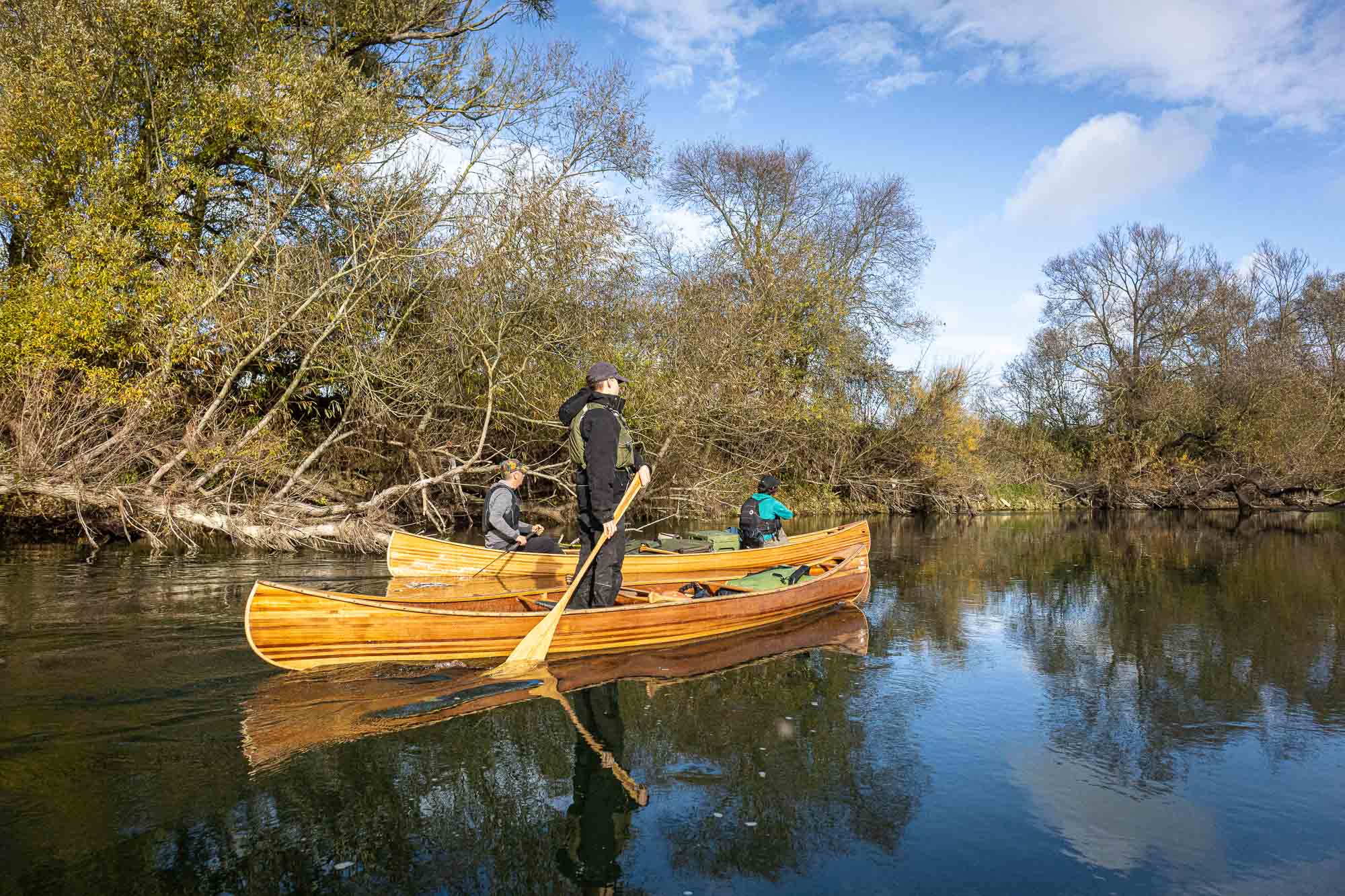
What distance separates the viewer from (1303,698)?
18.7 ft

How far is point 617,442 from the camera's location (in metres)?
6.23

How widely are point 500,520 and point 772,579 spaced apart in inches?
116

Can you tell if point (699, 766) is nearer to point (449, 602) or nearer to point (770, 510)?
point (449, 602)

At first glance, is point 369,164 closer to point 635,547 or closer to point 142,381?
point 142,381

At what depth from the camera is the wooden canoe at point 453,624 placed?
16.9ft

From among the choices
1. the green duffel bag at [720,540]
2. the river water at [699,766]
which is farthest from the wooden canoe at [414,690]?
the green duffel bag at [720,540]

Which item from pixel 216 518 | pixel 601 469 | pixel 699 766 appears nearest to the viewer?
pixel 699 766

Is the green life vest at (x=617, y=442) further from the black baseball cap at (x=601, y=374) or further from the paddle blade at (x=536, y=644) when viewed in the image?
the paddle blade at (x=536, y=644)

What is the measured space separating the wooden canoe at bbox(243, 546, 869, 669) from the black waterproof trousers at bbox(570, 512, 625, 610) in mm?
320

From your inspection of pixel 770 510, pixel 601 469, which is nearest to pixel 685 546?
pixel 770 510

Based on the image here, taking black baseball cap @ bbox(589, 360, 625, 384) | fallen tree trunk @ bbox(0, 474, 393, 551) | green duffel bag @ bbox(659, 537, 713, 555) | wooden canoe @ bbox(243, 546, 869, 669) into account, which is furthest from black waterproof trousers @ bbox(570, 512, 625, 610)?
fallen tree trunk @ bbox(0, 474, 393, 551)

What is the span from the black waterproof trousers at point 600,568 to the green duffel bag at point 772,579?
1806mm

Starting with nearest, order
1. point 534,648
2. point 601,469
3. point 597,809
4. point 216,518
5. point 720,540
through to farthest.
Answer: point 597,809, point 534,648, point 601,469, point 720,540, point 216,518

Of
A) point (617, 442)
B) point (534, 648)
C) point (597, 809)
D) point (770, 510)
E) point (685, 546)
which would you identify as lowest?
point (597, 809)
